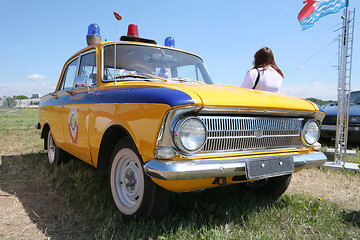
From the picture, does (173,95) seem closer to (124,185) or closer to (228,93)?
(228,93)

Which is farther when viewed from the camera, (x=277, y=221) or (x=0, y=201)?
(x=0, y=201)

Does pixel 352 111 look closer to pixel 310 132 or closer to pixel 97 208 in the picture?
pixel 310 132

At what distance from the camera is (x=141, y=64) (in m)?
3.23

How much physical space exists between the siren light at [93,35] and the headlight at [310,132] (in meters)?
3.19

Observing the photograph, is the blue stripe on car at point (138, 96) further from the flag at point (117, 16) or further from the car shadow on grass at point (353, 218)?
the car shadow on grass at point (353, 218)

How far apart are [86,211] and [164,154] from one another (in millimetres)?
1326

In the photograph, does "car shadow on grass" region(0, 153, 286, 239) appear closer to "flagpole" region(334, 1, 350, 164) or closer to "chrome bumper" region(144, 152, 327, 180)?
"chrome bumper" region(144, 152, 327, 180)

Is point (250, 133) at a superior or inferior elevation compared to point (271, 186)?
superior

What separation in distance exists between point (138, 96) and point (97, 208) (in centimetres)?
130

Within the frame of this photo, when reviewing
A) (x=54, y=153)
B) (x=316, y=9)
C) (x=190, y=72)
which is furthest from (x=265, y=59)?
(x=54, y=153)

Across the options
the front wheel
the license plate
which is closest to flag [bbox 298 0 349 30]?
the license plate

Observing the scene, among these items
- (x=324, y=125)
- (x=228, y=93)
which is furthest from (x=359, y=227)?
(x=324, y=125)

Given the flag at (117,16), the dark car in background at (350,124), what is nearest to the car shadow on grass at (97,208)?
the flag at (117,16)

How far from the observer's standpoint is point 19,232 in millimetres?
2418
